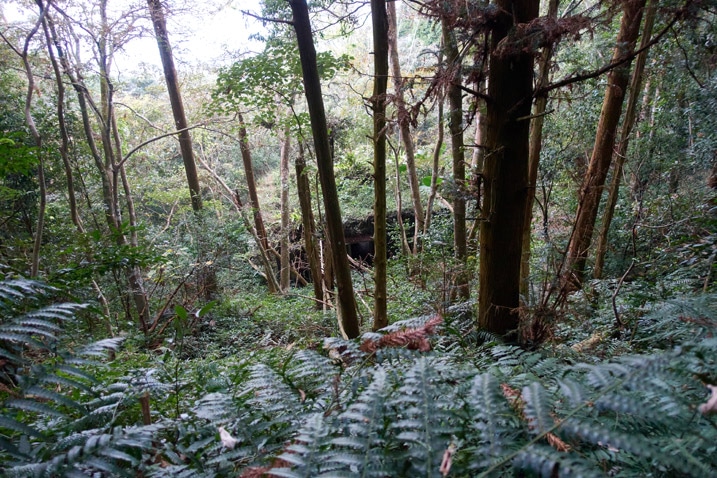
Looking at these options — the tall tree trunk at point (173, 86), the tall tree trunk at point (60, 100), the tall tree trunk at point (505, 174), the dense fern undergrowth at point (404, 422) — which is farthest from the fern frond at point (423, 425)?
the tall tree trunk at point (173, 86)

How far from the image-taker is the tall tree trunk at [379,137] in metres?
3.35

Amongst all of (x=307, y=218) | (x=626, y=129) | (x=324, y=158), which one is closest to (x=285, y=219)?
(x=307, y=218)

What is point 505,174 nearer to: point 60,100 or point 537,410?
point 537,410

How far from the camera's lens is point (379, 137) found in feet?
11.0

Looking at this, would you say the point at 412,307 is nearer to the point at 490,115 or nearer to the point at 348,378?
the point at 490,115

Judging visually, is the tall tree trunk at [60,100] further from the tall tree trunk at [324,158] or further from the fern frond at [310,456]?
the fern frond at [310,456]

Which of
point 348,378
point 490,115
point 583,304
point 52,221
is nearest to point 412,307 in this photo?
point 583,304

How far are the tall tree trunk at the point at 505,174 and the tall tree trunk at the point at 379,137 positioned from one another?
3.60ft

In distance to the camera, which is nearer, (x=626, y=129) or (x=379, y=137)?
(x=379, y=137)

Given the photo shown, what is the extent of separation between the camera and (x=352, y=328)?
3141 millimetres

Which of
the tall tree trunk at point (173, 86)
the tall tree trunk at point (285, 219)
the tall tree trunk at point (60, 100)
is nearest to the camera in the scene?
the tall tree trunk at point (60, 100)

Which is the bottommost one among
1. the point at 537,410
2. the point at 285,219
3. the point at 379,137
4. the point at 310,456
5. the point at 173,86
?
the point at 310,456

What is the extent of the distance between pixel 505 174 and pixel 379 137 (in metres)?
1.44

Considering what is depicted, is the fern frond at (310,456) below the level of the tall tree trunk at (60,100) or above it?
below
